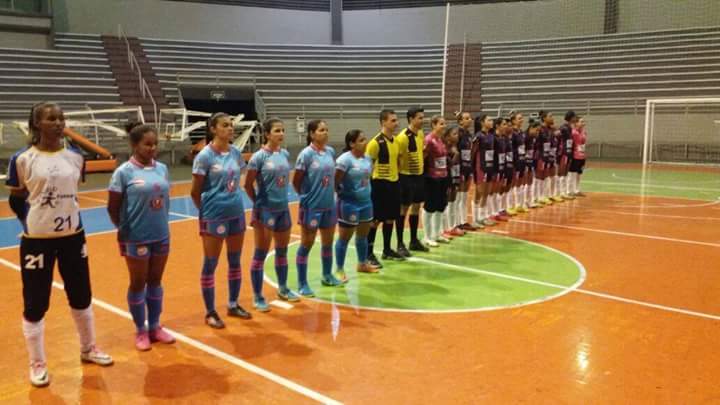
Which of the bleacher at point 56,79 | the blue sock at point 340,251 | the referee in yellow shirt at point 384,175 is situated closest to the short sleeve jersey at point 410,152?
the referee in yellow shirt at point 384,175

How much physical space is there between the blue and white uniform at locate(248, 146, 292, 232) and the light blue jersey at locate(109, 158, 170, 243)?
1.21 metres

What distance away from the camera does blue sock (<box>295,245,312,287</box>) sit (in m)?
6.20

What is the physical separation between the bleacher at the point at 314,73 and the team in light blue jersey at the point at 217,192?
68.3ft

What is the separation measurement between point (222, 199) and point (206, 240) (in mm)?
397

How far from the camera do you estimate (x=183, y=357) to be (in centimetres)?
466

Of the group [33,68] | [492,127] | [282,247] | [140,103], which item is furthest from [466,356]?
[33,68]

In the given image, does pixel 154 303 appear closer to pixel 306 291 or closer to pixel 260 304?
pixel 260 304

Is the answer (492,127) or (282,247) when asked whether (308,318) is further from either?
(492,127)

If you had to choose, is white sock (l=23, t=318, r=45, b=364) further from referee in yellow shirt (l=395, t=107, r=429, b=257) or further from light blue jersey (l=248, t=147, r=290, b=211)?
referee in yellow shirt (l=395, t=107, r=429, b=257)

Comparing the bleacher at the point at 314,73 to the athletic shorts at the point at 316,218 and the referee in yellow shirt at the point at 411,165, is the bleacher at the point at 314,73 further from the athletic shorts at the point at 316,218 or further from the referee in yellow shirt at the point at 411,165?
the athletic shorts at the point at 316,218

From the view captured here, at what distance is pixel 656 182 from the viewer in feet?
53.3

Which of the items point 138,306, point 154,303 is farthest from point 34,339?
point 154,303

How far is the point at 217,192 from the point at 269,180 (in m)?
0.68

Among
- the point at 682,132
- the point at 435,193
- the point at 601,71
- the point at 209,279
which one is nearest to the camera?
the point at 209,279
